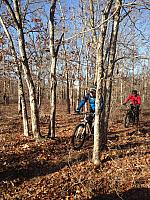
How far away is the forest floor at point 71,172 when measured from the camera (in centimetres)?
611

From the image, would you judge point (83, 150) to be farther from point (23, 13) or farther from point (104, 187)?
point (23, 13)

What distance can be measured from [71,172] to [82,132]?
251 centimetres

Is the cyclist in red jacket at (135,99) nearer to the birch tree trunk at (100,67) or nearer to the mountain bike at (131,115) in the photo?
the mountain bike at (131,115)

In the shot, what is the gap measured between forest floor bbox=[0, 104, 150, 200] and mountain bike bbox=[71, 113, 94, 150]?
26 centimetres

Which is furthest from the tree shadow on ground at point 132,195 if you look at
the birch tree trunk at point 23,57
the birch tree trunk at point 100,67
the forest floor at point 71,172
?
the birch tree trunk at point 23,57

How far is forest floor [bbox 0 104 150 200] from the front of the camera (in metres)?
6.11

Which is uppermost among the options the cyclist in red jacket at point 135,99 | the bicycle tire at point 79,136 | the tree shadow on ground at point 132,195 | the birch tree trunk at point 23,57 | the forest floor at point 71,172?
the birch tree trunk at point 23,57

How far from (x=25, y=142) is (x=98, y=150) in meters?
4.30

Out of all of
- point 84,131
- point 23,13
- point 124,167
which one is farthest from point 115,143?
point 23,13

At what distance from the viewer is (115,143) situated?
10273mm

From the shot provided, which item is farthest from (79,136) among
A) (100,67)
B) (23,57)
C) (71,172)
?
(23,57)

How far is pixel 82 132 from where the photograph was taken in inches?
381

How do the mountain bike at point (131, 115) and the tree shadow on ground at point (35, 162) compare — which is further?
the mountain bike at point (131, 115)

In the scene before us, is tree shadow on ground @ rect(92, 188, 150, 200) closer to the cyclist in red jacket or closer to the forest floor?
the forest floor
